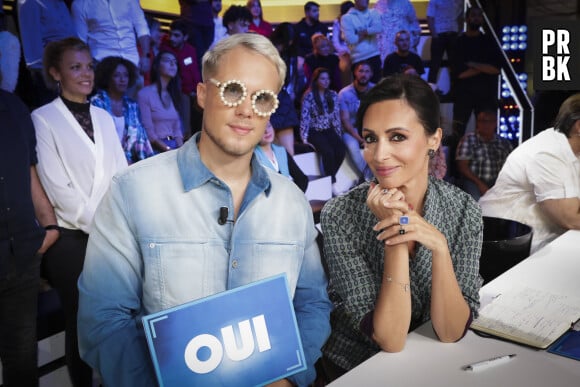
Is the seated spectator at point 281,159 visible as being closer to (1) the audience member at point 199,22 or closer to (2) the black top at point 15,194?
(1) the audience member at point 199,22

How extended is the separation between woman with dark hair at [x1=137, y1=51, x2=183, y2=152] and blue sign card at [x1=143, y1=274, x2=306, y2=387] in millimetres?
3018

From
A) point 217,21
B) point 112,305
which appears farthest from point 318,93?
point 112,305

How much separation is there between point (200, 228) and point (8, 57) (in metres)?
2.38

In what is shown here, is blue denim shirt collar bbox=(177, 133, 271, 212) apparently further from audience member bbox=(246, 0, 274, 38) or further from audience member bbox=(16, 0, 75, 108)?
audience member bbox=(246, 0, 274, 38)

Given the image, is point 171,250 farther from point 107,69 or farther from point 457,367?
point 107,69

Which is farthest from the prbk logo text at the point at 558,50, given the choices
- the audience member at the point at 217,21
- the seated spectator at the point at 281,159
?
the audience member at the point at 217,21

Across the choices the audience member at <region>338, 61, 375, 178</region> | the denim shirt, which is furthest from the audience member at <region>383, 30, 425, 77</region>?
the denim shirt

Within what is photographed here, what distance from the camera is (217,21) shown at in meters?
4.74

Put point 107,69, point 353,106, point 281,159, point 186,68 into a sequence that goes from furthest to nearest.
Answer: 1. point 353,106
2. point 281,159
3. point 186,68
4. point 107,69

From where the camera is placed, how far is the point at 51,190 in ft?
10.1

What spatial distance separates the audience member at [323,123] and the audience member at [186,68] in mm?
1377

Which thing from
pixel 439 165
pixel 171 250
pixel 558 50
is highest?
pixel 558 50

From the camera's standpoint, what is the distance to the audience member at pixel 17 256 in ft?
8.23

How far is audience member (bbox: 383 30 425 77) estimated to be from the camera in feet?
20.5
